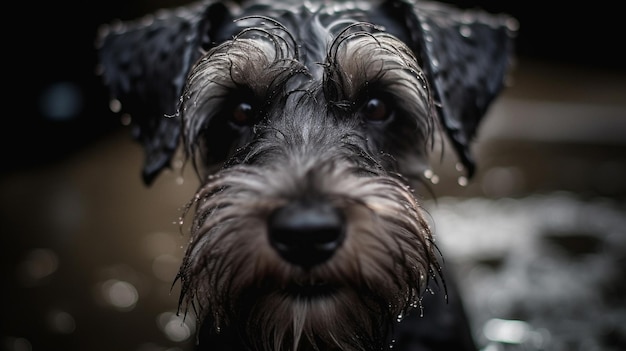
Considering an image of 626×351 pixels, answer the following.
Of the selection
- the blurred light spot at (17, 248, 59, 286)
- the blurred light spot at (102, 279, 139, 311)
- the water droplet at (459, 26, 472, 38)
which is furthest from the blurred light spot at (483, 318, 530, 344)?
the blurred light spot at (17, 248, 59, 286)

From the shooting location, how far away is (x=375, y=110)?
9.71ft

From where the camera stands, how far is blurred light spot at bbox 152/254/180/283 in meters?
5.82

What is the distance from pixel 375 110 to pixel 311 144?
45 cm

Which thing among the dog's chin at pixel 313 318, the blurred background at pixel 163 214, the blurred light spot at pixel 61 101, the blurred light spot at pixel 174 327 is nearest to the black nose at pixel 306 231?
the dog's chin at pixel 313 318

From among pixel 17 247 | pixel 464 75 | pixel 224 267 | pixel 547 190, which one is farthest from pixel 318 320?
pixel 547 190

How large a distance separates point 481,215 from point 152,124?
4294mm

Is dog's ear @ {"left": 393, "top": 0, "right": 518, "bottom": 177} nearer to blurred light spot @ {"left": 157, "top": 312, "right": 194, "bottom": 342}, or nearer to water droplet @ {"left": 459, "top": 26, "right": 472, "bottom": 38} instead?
water droplet @ {"left": 459, "top": 26, "right": 472, "bottom": 38}

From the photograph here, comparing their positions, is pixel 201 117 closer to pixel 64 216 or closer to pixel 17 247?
pixel 17 247

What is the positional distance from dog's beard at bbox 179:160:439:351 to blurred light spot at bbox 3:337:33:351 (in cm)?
274

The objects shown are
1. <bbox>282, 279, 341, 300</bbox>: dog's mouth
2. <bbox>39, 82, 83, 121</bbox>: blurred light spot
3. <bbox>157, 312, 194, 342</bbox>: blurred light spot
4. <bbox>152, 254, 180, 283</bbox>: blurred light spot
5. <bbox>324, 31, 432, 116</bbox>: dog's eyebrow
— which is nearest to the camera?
<bbox>282, 279, 341, 300</bbox>: dog's mouth

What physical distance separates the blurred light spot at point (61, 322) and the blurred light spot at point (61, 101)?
12.7 ft

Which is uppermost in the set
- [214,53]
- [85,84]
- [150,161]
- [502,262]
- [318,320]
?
[214,53]

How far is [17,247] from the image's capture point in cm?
603

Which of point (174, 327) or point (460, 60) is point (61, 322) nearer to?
point (174, 327)
